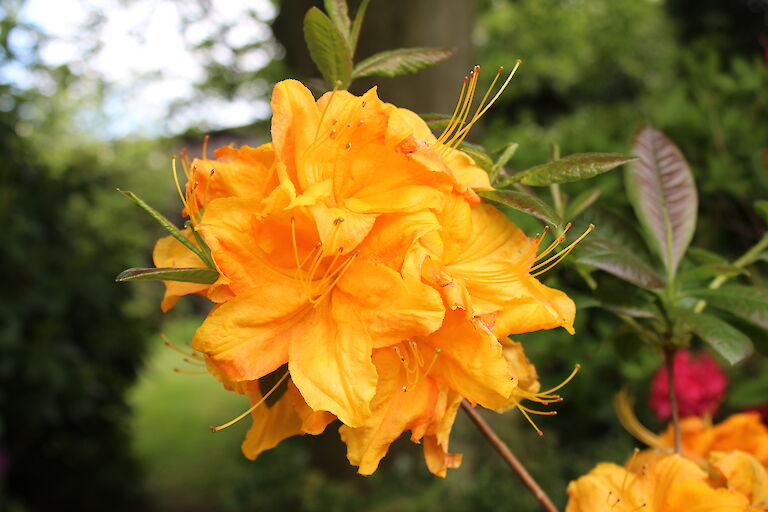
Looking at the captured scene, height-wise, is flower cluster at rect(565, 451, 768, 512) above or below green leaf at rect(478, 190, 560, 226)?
below

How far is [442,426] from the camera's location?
0.66 m

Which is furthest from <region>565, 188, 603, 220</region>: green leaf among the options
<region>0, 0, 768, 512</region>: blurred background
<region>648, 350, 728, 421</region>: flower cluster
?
<region>648, 350, 728, 421</region>: flower cluster

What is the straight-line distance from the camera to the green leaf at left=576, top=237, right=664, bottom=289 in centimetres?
78

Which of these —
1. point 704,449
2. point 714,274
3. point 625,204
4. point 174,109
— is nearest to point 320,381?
point 714,274

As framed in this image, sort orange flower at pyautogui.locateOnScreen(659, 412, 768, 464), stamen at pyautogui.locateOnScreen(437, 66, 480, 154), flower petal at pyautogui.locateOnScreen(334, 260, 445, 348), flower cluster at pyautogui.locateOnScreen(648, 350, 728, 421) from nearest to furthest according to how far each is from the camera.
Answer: flower petal at pyautogui.locateOnScreen(334, 260, 445, 348) < stamen at pyautogui.locateOnScreen(437, 66, 480, 154) < orange flower at pyautogui.locateOnScreen(659, 412, 768, 464) < flower cluster at pyautogui.locateOnScreen(648, 350, 728, 421)

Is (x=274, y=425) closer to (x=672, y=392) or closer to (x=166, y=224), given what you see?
(x=166, y=224)

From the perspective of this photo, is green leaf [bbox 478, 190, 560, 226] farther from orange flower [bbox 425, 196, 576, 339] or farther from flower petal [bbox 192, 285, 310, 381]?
flower petal [bbox 192, 285, 310, 381]

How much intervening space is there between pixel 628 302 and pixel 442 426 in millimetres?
315

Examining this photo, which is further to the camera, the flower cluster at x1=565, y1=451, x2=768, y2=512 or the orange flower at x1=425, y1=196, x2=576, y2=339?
the flower cluster at x1=565, y1=451, x2=768, y2=512

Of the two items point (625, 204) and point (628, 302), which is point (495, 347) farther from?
point (625, 204)

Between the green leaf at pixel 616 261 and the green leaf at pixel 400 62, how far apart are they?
27 cm

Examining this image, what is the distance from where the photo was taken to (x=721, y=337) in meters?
0.76

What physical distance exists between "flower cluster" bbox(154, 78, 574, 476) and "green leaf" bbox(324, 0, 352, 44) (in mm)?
149

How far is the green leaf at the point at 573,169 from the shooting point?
2.31ft
